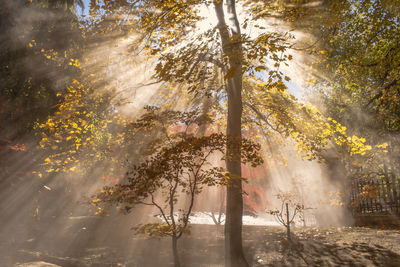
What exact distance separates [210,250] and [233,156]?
4.69 metres

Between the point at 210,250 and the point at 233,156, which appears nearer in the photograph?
the point at 233,156

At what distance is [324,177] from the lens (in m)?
13.5

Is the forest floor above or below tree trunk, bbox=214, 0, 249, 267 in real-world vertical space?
below

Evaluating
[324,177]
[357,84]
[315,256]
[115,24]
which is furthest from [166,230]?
[324,177]

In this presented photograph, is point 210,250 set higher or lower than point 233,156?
lower

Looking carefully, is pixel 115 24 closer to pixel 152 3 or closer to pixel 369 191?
pixel 152 3

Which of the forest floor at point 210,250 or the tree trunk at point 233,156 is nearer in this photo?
the tree trunk at point 233,156

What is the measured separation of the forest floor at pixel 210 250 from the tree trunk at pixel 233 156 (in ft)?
2.86

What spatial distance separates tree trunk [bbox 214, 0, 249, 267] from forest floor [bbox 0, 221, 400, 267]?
871 mm

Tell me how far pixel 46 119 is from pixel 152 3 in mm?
6015

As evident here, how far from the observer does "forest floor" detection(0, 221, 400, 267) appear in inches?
276

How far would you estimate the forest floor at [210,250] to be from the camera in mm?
7008

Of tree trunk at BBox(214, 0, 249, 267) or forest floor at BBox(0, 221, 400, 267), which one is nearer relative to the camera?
tree trunk at BBox(214, 0, 249, 267)

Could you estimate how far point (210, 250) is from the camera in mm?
9039
